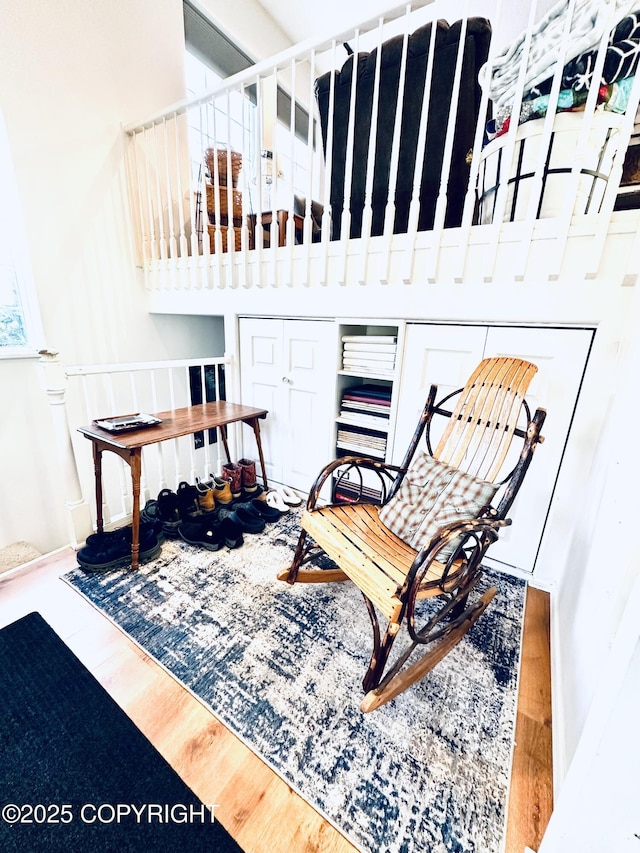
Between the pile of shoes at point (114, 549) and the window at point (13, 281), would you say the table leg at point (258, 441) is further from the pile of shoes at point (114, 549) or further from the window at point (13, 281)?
the window at point (13, 281)

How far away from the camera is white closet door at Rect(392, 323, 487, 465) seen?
1715mm

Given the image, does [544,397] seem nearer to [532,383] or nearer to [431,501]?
[532,383]

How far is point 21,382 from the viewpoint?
2252mm

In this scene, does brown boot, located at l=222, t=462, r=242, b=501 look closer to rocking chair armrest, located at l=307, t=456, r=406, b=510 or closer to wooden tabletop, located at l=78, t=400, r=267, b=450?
wooden tabletop, located at l=78, t=400, r=267, b=450

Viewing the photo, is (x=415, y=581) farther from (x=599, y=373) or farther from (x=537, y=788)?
(x=599, y=373)

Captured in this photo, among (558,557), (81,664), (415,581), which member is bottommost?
(81,664)

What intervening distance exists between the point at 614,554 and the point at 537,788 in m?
0.69

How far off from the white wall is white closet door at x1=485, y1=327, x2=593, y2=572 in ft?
8.88

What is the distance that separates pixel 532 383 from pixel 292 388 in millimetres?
1411

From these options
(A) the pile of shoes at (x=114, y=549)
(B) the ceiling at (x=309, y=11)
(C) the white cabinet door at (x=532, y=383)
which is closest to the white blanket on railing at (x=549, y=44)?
(C) the white cabinet door at (x=532, y=383)

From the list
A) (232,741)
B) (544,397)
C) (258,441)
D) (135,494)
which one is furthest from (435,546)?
(258,441)

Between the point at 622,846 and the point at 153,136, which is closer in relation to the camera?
the point at 622,846

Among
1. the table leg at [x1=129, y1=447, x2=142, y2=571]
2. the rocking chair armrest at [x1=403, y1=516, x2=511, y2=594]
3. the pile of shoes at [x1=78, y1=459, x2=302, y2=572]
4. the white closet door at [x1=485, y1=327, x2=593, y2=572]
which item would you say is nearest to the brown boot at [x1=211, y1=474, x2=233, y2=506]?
the pile of shoes at [x1=78, y1=459, x2=302, y2=572]

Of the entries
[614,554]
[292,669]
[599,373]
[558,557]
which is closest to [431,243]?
[599,373]
